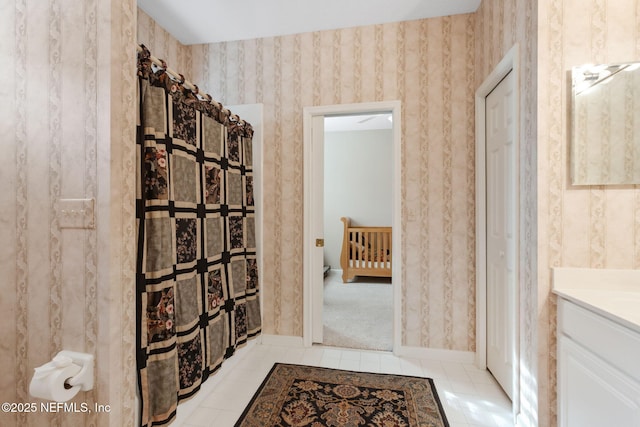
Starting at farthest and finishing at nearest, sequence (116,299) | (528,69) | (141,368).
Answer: (528,69)
(141,368)
(116,299)

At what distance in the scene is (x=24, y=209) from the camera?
3.46ft

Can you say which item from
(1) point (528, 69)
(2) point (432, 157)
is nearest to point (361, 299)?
(2) point (432, 157)

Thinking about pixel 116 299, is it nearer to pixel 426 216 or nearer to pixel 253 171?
pixel 253 171

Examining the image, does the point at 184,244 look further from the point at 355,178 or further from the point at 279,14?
the point at 355,178

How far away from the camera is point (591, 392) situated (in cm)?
108

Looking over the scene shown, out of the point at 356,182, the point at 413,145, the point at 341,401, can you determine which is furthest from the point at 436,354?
the point at 356,182

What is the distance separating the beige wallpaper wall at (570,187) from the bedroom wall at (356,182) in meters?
4.19

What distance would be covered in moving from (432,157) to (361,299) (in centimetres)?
226

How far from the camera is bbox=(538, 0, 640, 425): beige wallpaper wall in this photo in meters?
1.28

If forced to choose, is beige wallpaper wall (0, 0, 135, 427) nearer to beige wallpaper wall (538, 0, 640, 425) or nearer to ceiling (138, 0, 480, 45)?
ceiling (138, 0, 480, 45)

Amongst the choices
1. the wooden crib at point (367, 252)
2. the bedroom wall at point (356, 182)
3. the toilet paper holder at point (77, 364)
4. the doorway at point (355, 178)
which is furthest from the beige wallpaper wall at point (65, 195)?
the bedroom wall at point (356, 182)

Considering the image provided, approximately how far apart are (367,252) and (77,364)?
393 centimetres

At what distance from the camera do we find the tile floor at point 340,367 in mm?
1626

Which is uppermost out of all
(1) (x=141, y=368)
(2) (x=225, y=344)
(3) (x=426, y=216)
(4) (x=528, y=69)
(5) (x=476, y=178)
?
(4) (x=528, y=69)
